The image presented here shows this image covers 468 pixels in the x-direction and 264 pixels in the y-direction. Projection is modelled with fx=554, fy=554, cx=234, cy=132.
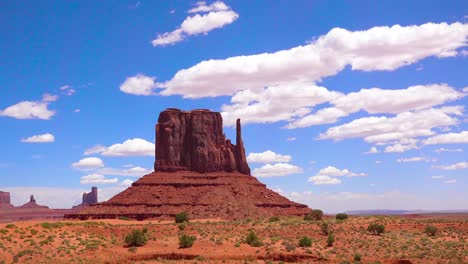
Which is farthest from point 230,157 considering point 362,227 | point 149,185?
point 362,227

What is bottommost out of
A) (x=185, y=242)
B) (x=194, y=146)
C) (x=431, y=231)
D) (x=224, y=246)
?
(x=224, y=246)

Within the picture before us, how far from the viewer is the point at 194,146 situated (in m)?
127

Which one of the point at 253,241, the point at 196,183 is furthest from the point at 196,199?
the point at 253,241

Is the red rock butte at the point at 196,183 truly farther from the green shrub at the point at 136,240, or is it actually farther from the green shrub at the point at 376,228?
the green shrub at the point at 136,240

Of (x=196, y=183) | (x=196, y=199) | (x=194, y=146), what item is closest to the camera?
(x=196, y=199)

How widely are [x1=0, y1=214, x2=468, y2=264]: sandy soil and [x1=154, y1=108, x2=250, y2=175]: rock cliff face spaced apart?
64.3m

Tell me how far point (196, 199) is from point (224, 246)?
58.8 metres

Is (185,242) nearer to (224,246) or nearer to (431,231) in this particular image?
(224,246)

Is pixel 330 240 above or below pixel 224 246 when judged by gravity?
above

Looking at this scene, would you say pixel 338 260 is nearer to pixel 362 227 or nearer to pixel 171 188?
pixel 362 227

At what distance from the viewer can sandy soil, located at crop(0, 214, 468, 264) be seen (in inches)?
1854

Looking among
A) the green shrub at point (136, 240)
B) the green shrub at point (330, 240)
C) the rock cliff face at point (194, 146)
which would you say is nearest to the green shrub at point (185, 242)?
the green shrub at point (136, 240)

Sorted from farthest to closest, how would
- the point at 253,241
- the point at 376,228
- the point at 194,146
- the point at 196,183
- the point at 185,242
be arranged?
the point at 194,146 → the point at 196,183 → the point at 376,228 → the point at 253,241 → the point at 185,242

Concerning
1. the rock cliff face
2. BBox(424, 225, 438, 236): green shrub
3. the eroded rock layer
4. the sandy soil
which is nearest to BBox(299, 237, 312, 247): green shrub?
the sandy soil
